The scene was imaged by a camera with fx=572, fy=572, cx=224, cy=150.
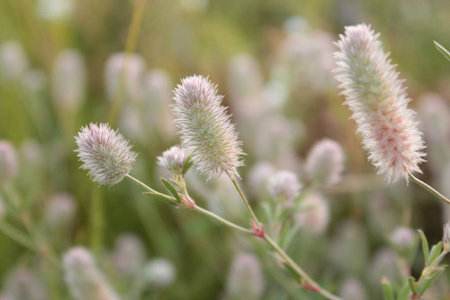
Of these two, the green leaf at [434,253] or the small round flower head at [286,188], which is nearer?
the green leaf at [434,253]

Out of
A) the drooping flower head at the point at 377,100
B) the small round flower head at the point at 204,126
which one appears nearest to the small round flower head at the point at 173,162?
the small round flower head at the point at 204,126

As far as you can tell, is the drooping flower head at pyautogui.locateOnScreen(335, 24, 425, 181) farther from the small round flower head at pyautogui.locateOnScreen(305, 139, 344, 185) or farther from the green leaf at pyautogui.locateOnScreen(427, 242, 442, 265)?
the small round flower head at pyautogui.locateOnScreen(305, 139, 344, 185)

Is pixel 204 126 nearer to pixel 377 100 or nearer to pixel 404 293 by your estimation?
pixel 377 100

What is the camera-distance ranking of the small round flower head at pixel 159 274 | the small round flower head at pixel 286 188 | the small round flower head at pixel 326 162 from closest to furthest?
the small round flower head at pixel 286 188 → the small round flower head at pixel 326 162 → the small round flower head at pixel 159 274

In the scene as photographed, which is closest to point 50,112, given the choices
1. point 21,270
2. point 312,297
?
point 21,270

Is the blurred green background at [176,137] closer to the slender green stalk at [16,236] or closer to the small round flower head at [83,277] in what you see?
the slender green stalk at [16,236]

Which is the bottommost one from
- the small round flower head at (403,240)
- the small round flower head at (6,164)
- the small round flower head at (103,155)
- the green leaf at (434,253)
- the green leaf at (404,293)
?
the green leaf at (404,293)

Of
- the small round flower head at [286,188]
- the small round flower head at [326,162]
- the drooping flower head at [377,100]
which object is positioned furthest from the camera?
the small round flower head at [326,162]
